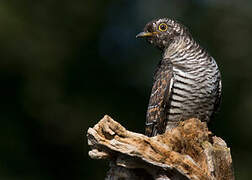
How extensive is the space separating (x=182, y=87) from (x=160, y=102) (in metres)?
0.27

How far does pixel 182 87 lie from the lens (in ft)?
15.3

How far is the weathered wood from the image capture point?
373cm

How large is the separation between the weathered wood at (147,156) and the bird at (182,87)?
2.19 ft

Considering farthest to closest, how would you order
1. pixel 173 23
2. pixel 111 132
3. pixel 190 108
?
pixel 173 23, pixel 190 108, pixel 111 132

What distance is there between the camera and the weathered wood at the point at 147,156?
3734 mm

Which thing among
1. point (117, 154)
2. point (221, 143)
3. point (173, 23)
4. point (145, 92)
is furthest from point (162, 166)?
point (145, 92)

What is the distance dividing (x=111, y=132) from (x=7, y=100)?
6.17m

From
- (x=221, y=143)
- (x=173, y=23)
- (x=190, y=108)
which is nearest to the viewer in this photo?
(x=221, y=143)

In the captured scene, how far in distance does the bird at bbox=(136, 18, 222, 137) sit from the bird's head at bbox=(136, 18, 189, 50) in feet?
0.24

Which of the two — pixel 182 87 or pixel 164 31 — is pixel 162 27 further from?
pixel 182 87

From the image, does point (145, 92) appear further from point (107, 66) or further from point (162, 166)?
point (162, 166)

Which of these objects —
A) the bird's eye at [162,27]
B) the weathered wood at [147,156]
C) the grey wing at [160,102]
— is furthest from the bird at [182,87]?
the weathered wood at [147,156]

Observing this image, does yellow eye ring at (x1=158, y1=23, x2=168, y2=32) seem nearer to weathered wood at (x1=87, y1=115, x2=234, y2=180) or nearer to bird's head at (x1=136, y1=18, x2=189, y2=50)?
bird's head at (x1=136, y1=18, x2=189, y2=50)

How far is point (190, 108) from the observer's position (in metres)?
4.71
